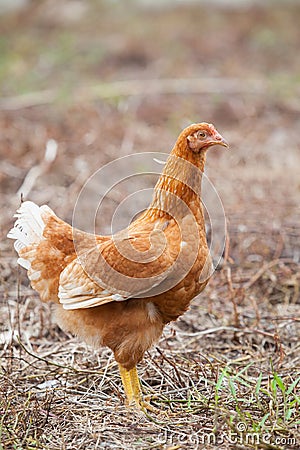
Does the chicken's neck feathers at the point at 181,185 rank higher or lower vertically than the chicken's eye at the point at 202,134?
lower

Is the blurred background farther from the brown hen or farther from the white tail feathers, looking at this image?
the brown hen

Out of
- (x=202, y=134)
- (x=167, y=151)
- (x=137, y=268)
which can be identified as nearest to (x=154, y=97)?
(x=167, y=151)

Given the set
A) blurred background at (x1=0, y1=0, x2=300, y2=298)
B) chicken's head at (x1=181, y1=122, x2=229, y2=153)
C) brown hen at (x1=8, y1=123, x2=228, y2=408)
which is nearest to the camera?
brown hen at (x1=8, y1=123, x2=228, y2=408)

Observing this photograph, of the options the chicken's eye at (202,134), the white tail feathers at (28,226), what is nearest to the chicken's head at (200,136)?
the chicken's eye at (202,134)

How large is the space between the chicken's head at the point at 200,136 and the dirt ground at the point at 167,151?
1.10m

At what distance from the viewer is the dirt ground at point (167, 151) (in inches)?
126

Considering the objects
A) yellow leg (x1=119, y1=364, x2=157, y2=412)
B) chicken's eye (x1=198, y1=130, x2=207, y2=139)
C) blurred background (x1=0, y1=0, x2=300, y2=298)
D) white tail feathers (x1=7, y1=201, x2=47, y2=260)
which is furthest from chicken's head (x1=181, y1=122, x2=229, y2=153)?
blurred background (x1=0, y1=0, x2=300, y2=298)

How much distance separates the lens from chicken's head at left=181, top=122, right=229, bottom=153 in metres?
3.34

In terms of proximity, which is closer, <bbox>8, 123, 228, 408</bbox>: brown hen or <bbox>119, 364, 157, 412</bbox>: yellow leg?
<bbox>8, 123, 228, 408</bbox>: brown hen

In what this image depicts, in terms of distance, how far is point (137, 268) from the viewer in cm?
317

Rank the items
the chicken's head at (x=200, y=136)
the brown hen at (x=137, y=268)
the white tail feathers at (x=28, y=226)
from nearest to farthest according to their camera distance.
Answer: the brown hen at (x=137, y=268) < the chicken's head at (x=200, y=136) < the white tail feathers at (x=28, y=226)

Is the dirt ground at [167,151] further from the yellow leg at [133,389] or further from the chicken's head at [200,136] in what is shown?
the chicken's head at [200,136]

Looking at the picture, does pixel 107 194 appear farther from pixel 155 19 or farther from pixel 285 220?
pixel 155 19

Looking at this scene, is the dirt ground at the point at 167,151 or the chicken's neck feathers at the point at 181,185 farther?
the chicken's neck feathers at the point at 181,185
